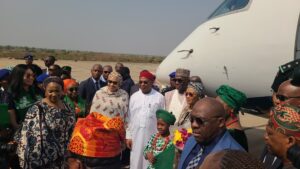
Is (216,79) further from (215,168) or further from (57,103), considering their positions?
(215,168)

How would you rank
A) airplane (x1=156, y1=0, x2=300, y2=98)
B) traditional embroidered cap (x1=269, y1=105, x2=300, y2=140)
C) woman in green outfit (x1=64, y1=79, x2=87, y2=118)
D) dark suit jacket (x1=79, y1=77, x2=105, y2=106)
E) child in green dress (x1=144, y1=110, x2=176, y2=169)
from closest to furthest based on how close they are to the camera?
traditional embroidered cap (x1=269, y1=105, x2=300, y2=140) < child in green dress (x1=144, y1=110, x2=176, y2=169) < airplane (x1=156, y1=0, x2=300, y2=98) < woman in green outfit (x1=64, y1=79, x2=87, y2=118) < dark suit jacket (x1=79, y1=77, x2=105, y2=106)

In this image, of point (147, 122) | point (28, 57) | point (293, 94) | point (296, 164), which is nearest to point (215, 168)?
point (296, 164)

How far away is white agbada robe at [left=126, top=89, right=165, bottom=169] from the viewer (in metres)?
5.34

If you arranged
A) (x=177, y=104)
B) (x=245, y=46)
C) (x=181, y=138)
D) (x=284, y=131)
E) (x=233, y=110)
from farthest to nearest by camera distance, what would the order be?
1. (x=245, y=46)
2. (x=177, y=104)
3. (x=181, y=138)
4. (x=233, y=110)
5. (x=284, y=131)

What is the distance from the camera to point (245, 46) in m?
5.82

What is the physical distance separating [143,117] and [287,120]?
3537 millimetres

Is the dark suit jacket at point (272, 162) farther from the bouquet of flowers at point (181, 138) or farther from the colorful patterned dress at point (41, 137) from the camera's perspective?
the colorful patterned dress at point (41, 137)

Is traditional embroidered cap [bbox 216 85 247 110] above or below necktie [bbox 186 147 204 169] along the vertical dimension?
above

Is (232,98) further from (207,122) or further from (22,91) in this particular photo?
(22,91)

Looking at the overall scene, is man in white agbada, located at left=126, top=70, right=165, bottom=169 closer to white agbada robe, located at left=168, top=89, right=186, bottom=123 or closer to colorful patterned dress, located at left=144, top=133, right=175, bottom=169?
white agbada robe, located at left=168, top=89, right=186, bottom=123

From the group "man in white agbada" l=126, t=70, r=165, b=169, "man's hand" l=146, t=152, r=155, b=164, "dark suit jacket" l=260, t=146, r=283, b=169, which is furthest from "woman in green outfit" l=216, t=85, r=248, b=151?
"man in white agbada" l=126, t=70, r=165, b=169

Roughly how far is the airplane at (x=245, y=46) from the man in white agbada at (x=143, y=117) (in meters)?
1.21

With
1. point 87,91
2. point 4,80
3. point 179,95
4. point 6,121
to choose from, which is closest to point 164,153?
point 179,95

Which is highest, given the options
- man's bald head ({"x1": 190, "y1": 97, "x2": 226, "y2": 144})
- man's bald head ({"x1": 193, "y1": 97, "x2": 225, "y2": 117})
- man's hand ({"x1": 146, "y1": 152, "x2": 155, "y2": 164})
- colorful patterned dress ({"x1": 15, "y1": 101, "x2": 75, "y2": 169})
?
man's bald head ({"x1": 193, "y1": 97, "x2": 225, "y2": 117})
